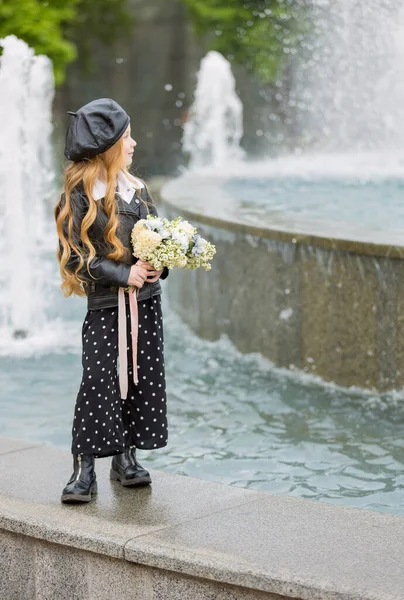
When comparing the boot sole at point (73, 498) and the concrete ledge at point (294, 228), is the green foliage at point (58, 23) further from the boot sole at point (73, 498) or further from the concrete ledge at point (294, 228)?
the boot sole at point (73, 498)

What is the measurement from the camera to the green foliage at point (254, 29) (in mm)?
27656

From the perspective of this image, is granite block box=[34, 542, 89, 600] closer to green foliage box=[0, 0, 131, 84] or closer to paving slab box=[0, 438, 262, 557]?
paving slab box=[0, 438, 262, 557]

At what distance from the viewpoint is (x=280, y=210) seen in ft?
29.7

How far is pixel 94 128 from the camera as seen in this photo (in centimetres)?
416

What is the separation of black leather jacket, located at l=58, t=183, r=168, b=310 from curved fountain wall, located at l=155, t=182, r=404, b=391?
2.51 metres

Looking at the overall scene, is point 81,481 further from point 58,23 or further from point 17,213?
point 58,23

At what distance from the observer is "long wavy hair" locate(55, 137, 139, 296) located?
4180 mm

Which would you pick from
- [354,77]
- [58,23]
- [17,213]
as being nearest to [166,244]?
[17,213]

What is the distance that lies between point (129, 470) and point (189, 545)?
0.85m

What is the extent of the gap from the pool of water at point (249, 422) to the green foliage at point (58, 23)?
17.6 meters

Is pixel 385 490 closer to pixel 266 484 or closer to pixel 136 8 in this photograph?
pixel 266 484

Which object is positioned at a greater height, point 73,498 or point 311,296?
point 311,296

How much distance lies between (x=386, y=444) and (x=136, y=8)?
89.1 feet

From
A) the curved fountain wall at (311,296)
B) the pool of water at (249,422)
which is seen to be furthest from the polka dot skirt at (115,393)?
the curved fountain wall at (311,296)
